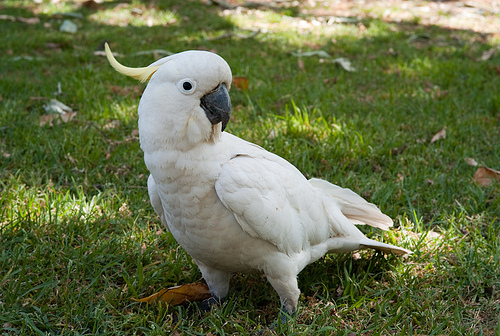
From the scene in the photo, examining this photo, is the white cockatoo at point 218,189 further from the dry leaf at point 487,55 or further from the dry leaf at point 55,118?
the dry leaf at point 487,55

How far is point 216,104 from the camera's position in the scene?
1779 millimetres

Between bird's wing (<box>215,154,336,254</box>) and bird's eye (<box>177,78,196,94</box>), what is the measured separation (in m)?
0.34

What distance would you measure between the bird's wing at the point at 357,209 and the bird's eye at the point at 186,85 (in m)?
0.99

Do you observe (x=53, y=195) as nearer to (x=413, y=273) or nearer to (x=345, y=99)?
(x=413, y=273)

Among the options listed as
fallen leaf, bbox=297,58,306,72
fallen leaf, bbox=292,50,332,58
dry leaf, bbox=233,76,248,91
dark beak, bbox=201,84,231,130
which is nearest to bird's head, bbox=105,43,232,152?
dark beak, bbox=201,84,231,130

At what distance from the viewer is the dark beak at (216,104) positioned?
178cm

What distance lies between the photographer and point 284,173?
6.91ft

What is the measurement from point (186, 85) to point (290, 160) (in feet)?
5.43

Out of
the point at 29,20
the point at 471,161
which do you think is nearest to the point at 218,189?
the point at 471,161

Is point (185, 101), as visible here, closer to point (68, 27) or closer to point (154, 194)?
point (154, 194)

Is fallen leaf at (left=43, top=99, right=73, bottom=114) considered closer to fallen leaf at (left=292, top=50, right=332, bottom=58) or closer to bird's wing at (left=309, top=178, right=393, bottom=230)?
bird's wing at (left=309, top=178, right=393, bottom=230)

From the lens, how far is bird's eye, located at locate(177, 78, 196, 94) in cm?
172

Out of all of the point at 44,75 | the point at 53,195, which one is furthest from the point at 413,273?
the point at 44,75

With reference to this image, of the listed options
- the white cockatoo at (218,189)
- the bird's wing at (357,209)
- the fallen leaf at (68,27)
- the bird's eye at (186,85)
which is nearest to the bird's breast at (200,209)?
the white cockatoo at (218,189)
